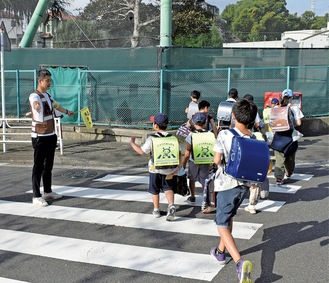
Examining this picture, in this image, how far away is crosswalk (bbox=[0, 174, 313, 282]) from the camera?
4.86 meters

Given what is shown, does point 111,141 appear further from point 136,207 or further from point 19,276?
point 19,276

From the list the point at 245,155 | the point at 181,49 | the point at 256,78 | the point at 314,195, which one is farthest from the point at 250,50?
the point at 245,155

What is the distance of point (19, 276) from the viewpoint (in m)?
4.69

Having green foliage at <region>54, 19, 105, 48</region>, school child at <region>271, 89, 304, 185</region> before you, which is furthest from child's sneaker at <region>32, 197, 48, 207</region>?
green foliage at <region>54, 19, 105, 48</region>

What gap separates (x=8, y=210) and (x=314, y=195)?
4.92 metres

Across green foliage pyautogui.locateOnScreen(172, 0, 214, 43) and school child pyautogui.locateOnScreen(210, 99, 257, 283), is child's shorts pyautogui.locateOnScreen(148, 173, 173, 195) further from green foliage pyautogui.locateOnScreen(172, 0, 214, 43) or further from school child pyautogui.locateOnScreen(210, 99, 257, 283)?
green foliage pyautogui.locateOnScreen(172, 0, 214, 43)

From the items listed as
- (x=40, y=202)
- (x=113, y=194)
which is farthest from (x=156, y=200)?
(x=40, y=202)

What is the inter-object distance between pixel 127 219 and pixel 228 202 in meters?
2.33

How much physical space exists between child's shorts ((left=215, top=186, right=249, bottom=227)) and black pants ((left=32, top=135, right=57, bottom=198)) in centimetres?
358

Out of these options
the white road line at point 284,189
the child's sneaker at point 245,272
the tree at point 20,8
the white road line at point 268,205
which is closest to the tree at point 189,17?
the white road line at point 284,189

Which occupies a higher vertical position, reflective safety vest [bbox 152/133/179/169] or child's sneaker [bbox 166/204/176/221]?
reflective safety vest [bbox 152/133/179/169]

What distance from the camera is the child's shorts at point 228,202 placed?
447 cm

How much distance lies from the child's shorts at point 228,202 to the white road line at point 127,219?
1.21 m

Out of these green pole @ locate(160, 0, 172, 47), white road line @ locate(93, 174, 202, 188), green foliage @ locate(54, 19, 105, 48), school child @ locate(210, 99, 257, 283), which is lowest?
white road line @ locate(93, 174, 202, 188)
